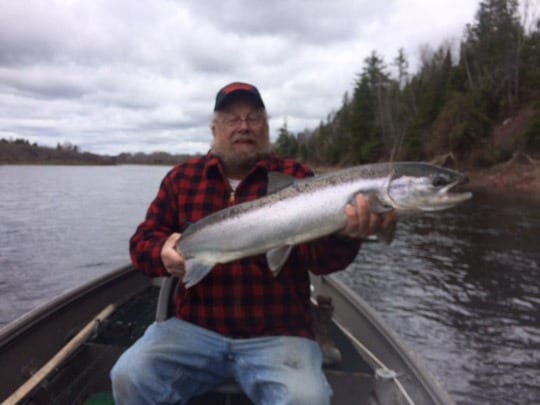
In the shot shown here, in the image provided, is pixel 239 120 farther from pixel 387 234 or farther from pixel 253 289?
pixel 387 234

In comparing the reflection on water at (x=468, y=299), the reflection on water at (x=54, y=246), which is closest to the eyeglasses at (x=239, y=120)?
the reflection on water at (x=468, y=299)

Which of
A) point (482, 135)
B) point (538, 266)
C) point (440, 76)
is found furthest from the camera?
point (440, 76)

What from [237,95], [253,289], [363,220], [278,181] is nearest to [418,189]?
[363,220]

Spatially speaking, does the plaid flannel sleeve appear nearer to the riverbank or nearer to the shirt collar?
the shirt collar

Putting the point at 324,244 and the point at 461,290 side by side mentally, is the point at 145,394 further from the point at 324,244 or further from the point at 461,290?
the point at 461,290

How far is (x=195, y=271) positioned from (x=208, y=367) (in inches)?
29.1

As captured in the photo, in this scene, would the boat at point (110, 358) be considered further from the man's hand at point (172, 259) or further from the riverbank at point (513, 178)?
the riverbank at point (513, 178)

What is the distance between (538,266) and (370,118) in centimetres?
5350

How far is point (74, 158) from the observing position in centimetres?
13712

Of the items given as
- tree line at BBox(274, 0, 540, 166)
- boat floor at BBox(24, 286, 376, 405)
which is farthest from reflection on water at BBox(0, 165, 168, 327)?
tree line at BBox(274, 0, 540, 166)

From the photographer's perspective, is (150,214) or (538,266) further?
(538,266)

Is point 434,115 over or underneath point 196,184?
over

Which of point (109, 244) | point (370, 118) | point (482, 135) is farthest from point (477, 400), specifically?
point (370, 118)

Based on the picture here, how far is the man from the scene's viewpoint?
10.0 ft
